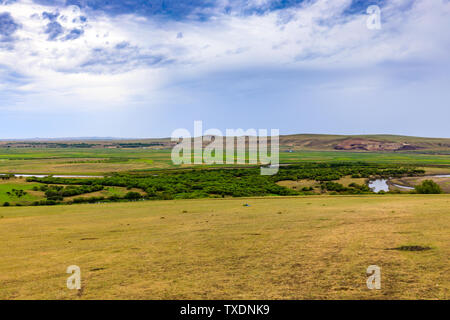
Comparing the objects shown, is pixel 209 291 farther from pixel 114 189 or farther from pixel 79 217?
pixel 114 189

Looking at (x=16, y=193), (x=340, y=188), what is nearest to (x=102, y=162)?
(x=16, y=193)

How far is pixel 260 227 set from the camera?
18.3 m

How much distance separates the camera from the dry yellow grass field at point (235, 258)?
347 inches

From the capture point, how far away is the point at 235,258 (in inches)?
471

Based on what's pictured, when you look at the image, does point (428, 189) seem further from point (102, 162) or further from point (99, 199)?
point (102, 162)
